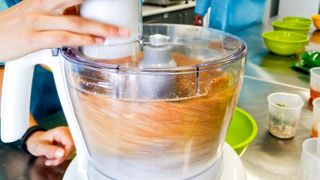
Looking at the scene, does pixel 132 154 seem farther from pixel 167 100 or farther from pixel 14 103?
pixel 14 103

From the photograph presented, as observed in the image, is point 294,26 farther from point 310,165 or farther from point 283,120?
point 310,165

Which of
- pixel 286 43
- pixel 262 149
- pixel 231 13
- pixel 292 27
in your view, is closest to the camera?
pixel 262 149

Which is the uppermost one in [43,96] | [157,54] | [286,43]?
[157,54]

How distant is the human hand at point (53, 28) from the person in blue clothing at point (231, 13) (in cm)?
128

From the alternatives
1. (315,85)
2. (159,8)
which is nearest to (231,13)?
(315,85)

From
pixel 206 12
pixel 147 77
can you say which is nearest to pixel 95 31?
pixel 147 77

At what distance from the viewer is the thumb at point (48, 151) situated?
610 mm

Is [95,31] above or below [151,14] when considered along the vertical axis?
above

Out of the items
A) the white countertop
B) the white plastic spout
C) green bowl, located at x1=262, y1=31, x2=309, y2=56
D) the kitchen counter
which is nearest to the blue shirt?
the kitchen counter

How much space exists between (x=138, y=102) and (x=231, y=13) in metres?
Answer: 1.31

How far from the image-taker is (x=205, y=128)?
0.43 m

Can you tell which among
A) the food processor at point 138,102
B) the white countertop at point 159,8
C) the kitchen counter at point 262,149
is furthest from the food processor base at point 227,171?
the white countertop at point 159,8

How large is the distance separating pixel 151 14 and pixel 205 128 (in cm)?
216

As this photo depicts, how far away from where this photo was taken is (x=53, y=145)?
63 cm
